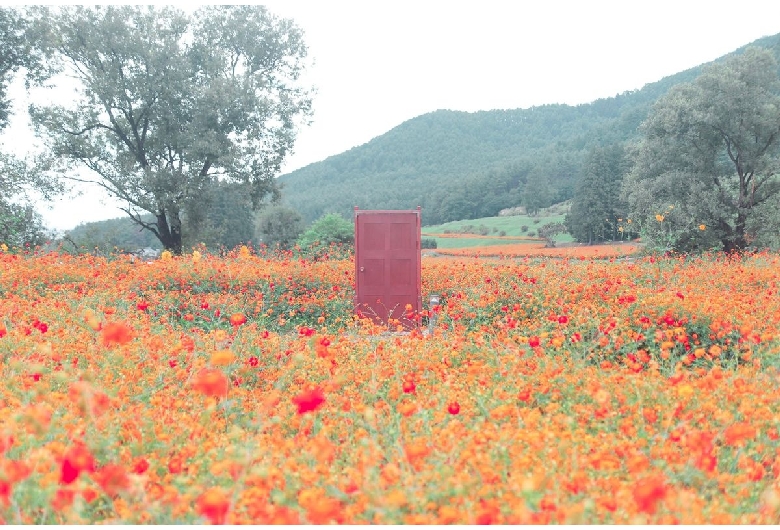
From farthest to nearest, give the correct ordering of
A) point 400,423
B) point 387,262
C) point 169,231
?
point 169,231 < point 387,262 < point 400,423

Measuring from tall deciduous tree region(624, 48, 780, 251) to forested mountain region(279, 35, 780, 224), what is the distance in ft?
39.1

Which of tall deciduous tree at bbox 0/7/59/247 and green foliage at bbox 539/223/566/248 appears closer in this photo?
tall deciduous tree at bbox 0/7/59/247

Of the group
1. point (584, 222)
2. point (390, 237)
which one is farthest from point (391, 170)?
point (390, 237)

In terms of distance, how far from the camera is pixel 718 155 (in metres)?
20.2

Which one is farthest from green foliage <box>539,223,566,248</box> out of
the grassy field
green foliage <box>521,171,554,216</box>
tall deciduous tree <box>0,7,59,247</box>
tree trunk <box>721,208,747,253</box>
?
tall deciduous tree <box>0,7,59,247</box>

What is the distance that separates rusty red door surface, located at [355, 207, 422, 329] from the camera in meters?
9.66

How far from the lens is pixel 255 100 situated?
20.4 metres

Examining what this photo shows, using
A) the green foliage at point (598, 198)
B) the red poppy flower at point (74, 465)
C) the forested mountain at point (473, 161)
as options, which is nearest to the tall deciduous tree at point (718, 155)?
the green foliage at point (598, 198)

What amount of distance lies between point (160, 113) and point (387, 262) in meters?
13.8

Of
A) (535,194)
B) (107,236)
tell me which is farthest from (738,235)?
(107,236)

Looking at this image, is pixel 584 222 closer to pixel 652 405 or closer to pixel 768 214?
pixel 768 214

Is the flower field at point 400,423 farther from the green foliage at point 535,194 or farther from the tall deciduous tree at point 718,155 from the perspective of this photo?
the green foliage at point 535,194

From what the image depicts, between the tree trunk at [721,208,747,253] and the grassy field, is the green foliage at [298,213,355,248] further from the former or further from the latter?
the tree trunk at [721,208,747,253]

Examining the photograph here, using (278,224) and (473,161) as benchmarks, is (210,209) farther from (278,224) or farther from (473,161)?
(473,161)
